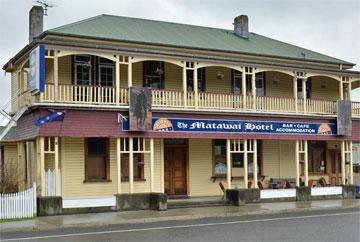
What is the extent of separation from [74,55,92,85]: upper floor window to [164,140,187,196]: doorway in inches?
186

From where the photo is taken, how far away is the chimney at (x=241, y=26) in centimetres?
3125

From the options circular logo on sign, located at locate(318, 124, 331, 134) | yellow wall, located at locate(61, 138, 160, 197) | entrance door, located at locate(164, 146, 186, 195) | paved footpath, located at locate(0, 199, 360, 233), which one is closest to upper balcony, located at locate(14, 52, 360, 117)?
circular logo on sign, located at locate(318, 124, 331, 134)

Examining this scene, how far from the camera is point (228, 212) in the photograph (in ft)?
67.8

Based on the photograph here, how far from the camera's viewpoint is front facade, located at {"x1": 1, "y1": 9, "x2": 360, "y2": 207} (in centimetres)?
2131

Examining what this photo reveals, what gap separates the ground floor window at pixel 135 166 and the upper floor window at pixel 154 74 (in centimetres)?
321

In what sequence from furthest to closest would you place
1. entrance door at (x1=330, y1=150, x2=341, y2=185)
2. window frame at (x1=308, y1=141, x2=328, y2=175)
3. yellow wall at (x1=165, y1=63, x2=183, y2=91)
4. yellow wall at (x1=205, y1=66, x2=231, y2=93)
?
entrance door at (x1=330, y1=150, x2=341, y2=185) < window frame at (x1=308, y1=141, x2=328, y2=175) < yellow wall at (x1=205, y1=66, x2=231, y2=93) < yellow wall at (x1=165, y1=63, x2=183, y2=91)

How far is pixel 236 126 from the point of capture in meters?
24.5

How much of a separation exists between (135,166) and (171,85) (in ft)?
13.3

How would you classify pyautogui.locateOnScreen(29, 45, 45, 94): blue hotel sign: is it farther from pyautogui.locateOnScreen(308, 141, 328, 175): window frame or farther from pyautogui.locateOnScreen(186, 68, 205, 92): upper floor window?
pyautogui.locateOnScreen(308, 141, 328, 175): window frame

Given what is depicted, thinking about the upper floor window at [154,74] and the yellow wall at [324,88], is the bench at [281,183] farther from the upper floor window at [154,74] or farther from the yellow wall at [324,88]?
the upper floor window at [154,74]

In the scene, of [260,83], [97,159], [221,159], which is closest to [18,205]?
[97,159]

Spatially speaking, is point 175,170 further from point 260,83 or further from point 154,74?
point 260,83

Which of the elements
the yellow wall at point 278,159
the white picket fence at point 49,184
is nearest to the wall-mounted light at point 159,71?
the yellow wall at point 278,159

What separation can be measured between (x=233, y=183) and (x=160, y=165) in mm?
4127
